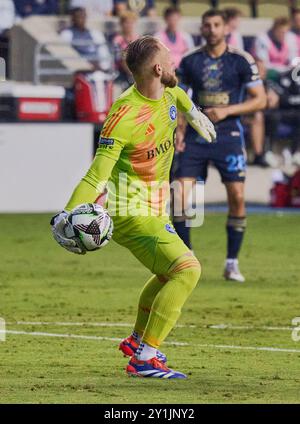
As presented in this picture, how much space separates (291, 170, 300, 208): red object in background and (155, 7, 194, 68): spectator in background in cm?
374

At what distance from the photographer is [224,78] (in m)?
15.0

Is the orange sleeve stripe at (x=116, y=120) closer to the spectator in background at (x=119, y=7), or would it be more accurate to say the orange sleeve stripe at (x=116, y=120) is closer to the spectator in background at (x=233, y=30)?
the spectator in background at (x=233, y=30)

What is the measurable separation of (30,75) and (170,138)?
16653 mm

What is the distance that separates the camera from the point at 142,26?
2634 cm

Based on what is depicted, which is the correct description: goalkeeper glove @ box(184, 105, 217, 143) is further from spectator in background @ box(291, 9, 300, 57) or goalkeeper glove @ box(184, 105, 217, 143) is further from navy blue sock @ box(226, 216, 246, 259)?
spectator in background @ box(291, 9, 300, 57)

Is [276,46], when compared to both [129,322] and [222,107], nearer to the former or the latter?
[222,107]

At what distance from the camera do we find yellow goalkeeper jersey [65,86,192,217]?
904cm

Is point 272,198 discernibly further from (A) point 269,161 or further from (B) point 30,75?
(B) point 30,75

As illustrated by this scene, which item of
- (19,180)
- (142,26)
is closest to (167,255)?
(19,180)

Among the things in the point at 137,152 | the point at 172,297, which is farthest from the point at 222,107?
the point at 172,297

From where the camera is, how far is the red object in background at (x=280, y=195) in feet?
72.9

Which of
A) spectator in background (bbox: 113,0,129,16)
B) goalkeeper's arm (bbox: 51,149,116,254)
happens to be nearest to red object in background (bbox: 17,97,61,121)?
spectator in background (bbox: 113,0,129,16)

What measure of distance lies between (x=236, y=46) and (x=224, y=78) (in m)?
11.0

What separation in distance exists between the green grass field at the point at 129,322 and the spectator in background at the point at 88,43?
6343 mm
